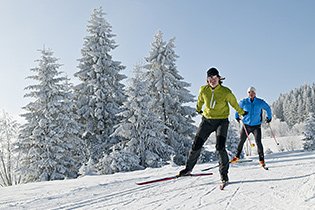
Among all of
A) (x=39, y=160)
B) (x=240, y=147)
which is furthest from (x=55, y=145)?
(x=240, y=147)

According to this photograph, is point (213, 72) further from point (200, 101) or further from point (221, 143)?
point (221, 143)

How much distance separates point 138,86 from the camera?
728 inches

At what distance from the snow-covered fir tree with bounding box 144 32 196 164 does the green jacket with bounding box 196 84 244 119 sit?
A: 15.0 metres

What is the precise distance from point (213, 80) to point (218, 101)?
16.8 inches

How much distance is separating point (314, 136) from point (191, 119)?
1043 inches

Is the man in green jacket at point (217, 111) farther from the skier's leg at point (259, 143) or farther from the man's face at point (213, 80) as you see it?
the skier's leg at point (259, 143)

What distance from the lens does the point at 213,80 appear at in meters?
5.96

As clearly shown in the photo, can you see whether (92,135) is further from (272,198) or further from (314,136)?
(314,136)

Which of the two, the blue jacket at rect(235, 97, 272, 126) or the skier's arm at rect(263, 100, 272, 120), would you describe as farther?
the blue jacket at rect(235, 97, 272, 126)

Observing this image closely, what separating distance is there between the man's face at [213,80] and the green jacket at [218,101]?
0.09m

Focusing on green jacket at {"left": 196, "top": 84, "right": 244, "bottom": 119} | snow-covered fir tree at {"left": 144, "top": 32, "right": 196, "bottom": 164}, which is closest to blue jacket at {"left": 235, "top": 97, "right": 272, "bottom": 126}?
green jacket at {"left": 196, "top": 84, "right": 244, "bottom": 119}

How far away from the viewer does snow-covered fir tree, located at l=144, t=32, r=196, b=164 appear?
2147 centimetres

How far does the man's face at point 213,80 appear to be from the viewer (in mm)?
5957

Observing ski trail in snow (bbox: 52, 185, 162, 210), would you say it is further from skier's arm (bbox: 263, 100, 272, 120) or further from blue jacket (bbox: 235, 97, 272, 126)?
skier's arm (bbox: 263, 100, 272, 120)
